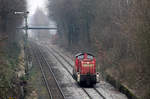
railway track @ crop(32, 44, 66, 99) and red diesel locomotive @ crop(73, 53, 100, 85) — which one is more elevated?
red diesel locomotive @ crop(73, 53, 100, 85)

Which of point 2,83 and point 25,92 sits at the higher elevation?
point 2,83

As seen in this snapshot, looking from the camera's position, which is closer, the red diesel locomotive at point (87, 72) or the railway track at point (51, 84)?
the railway track at point (51, 84)

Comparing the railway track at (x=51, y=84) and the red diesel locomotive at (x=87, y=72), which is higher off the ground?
the red diesel locomotive at (x=87, y=72)

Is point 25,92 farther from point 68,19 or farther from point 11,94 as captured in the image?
point 68,19

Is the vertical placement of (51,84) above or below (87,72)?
below

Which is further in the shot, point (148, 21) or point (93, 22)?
point (93, 22)

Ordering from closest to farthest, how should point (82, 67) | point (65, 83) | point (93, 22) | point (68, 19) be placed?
point (82, 67), point (65, 83), point (93, 22), point (68, 19)

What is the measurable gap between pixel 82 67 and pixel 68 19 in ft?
112

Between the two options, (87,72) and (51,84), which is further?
(51,84)

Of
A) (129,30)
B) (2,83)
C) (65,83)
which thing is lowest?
(65,83)

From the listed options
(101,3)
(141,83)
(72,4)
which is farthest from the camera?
(72,4)

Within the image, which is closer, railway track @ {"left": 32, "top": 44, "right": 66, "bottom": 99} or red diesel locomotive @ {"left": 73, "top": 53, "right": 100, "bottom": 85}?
railway track @ {"left": 32, "top": 44, "right": 66, "bottom": 99}

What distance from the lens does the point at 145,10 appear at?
20250 mm

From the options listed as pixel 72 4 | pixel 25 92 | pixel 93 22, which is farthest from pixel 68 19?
pixel 25 92
